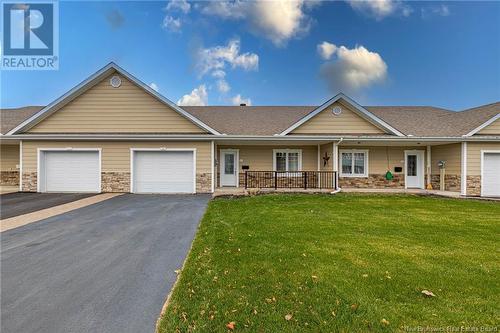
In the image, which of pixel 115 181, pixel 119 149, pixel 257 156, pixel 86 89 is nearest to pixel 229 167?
pixel 257 156

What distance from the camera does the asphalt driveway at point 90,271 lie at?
3096 mm

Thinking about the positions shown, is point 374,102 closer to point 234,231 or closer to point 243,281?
point 234,231

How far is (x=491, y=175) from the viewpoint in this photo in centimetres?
1403

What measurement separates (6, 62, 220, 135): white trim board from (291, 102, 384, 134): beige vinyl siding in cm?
501

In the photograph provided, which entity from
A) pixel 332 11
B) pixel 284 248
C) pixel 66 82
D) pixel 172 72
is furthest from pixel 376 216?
pixel 66 82

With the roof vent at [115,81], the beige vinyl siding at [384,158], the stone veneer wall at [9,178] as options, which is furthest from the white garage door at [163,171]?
the beige vinyl siding at [384,158]

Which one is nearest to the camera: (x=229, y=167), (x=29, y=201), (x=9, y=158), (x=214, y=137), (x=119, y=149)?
(x=29, y=201)

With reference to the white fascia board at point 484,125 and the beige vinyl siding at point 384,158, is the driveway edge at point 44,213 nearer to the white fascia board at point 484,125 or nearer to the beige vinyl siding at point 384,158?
the beige vinyl siding at point 384,158

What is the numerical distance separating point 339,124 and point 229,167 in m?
6.41

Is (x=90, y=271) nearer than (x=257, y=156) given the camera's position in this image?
Yes

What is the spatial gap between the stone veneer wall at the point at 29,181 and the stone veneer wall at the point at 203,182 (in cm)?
779

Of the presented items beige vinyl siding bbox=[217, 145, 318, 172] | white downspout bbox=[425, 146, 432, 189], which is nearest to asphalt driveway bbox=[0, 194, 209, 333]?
beige vinyl siding bbox=[217, 145, 318, 172]

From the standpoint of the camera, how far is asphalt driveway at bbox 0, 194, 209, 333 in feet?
10.2

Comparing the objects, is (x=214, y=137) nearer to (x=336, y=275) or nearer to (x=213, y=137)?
(x=213, y=137)
